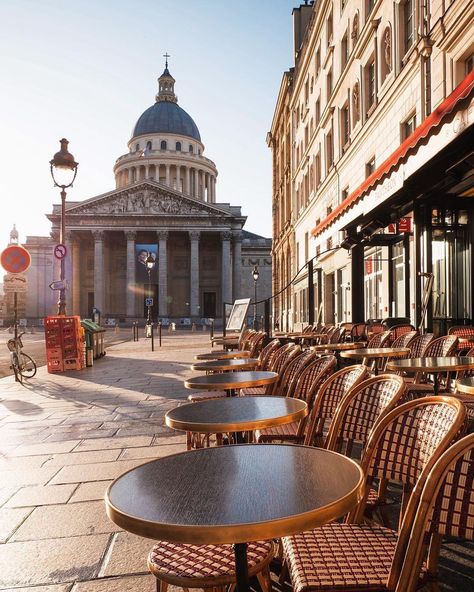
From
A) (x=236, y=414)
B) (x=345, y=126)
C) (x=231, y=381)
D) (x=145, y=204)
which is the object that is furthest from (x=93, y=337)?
(x=145, y=204)

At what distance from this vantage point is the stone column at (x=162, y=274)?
65.4 meters

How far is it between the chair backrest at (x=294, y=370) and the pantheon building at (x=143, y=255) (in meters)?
57.2

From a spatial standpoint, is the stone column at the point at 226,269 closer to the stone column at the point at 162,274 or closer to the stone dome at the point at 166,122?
the stone column at the point at 162,274

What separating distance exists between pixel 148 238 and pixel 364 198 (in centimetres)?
6137

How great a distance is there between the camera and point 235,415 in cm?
291

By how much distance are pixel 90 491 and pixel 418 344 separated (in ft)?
14.2

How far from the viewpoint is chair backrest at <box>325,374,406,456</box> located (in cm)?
265

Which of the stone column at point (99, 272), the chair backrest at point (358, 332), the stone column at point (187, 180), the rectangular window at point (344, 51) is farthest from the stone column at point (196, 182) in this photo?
the chair backrest at point (358, 332)

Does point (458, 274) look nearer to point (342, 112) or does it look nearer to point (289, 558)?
point (289, 558)

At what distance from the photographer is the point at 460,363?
4348 mm

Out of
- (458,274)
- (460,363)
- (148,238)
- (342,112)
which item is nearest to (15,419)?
(460,363)

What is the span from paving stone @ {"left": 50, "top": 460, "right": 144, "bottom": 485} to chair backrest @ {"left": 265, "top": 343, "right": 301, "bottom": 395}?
57.4 inches

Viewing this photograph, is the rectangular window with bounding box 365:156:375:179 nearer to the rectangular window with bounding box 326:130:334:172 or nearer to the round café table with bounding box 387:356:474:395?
the rectangular window with bounding box 326:130:334:172

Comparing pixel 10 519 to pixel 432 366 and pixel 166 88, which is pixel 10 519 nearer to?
pixel 432 366
